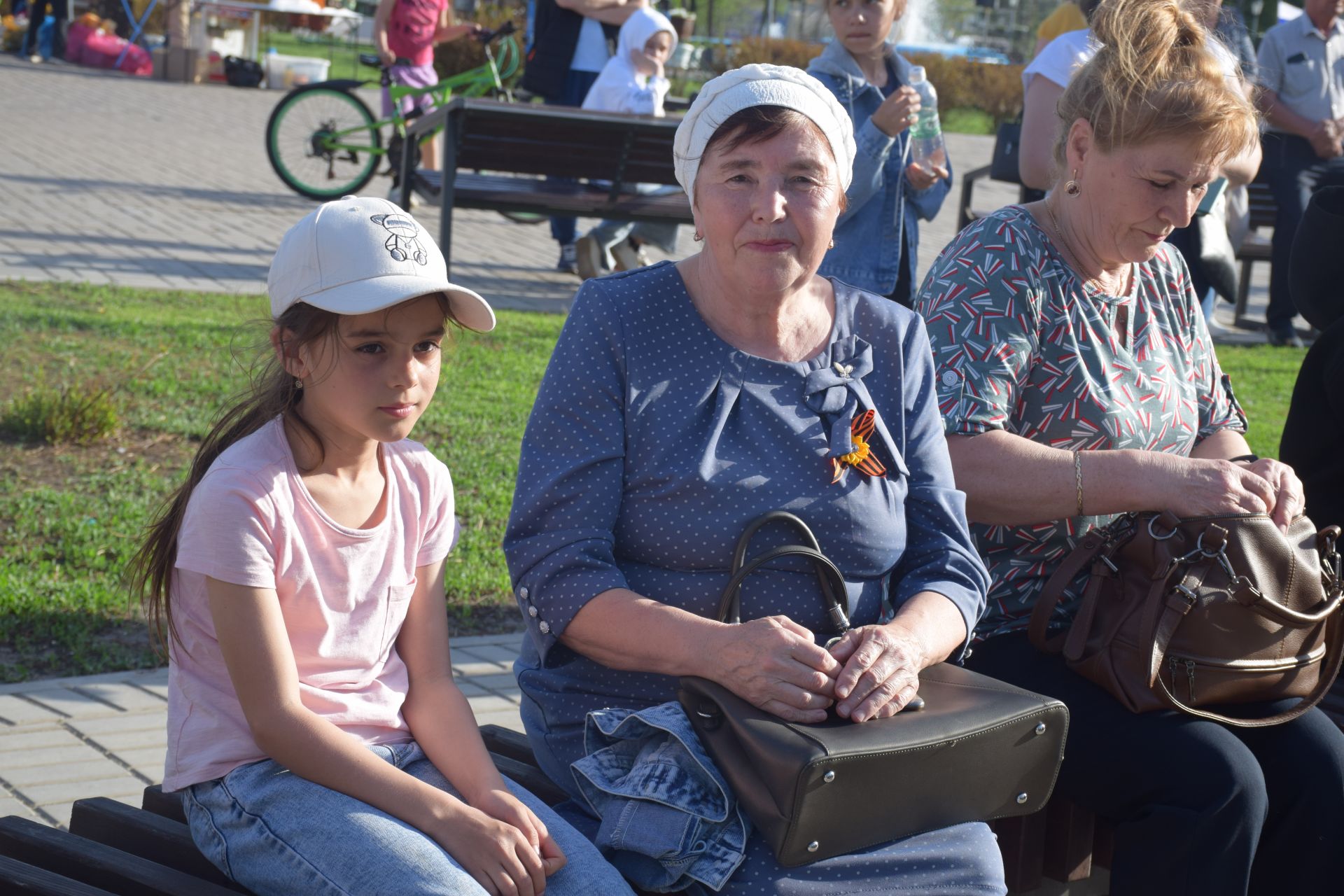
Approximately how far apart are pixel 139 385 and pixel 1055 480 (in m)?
4.50

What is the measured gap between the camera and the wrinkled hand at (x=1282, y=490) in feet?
9.78

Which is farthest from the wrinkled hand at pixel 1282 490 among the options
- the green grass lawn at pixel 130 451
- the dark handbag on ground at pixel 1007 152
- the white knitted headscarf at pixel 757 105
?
the dark handbag on ground at pixel 1007 152

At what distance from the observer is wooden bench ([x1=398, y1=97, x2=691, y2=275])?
8398 millimetres

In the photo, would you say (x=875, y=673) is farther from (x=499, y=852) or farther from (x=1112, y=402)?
(x=1112, y=402)

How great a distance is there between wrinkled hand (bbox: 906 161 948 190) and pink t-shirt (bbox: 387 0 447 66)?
7.89 m

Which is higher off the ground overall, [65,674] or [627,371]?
[627,371]

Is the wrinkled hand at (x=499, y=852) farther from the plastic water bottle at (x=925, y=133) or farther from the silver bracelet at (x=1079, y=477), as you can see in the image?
the plastic water bottle at (x=925, y=133)

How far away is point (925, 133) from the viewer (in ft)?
17.0

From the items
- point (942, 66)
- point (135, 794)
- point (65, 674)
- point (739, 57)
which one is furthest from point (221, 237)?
point (942, 66)

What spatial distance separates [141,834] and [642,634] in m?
0.87

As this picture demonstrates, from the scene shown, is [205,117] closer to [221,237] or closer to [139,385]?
[221,237]

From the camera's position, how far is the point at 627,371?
2.61 metres

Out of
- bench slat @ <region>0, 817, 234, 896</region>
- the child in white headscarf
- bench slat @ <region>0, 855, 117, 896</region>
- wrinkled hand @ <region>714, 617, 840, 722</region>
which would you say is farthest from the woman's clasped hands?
the child in white headscarf

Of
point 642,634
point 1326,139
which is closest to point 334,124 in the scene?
point 1326,139
